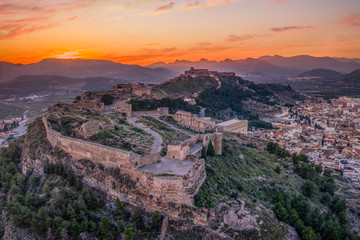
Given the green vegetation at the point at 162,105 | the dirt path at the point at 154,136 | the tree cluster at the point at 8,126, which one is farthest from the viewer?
the tree cluster at the point at 8,126

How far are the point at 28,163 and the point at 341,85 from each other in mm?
200144

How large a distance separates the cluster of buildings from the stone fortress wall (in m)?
35.6

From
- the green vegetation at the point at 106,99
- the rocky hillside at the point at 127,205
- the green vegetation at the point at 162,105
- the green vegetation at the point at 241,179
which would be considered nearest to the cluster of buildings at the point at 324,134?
the green vegetation at the point at 241,179

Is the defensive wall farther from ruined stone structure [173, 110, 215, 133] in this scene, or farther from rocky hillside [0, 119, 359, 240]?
ruined stone structure [173, 110, 215, 133]

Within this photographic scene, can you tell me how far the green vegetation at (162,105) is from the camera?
164ft

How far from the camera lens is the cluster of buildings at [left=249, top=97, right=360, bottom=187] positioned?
164 ft

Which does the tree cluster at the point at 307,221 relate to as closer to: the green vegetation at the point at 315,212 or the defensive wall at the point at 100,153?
the green vegetation at the point at 315,212

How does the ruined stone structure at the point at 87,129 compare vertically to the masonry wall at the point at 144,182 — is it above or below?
above

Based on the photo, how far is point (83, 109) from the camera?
39281mm

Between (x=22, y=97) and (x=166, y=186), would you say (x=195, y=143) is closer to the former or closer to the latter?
(x=166, y=186)

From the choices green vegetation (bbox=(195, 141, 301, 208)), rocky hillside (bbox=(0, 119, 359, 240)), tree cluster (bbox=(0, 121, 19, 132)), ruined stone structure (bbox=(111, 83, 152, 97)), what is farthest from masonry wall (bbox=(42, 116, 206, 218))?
tree cluster (bbox=(0, 121, 19, 132))

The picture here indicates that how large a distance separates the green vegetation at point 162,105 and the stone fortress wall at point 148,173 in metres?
24.4

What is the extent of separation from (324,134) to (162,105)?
4220cm

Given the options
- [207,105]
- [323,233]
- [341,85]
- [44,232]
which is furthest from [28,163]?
[341,85]
